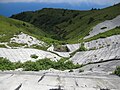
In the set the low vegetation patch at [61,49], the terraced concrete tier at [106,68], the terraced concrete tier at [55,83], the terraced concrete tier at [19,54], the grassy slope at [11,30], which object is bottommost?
the terraced concrete tier at [55,83]

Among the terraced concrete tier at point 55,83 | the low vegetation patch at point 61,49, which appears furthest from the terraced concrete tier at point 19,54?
the terraced concrete tier at point 55,83

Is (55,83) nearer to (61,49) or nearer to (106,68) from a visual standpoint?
(106,68)

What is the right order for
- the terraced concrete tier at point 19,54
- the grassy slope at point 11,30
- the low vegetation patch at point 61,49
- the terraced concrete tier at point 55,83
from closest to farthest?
the terraced concrete tier at point 55,83 → the terraced concrete tier at point 19,54 → the low vegetation patch at point 61,49 → the grassy slope at point 11,30

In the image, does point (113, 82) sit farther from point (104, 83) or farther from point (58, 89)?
point (58, 89)

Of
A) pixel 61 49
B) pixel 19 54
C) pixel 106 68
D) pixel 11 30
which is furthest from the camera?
pixel 11 30

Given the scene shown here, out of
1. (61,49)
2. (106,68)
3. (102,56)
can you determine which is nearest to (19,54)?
(102,56)

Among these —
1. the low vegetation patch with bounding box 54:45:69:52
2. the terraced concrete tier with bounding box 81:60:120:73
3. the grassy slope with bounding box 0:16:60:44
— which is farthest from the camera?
the grassy slope with bounding box 0:16:60:44

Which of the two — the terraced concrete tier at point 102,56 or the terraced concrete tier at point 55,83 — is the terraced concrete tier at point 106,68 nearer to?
the terraced concrete tier at point 102,56

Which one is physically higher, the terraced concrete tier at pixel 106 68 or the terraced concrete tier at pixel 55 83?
the terraced concrete tier at pixel 106 68

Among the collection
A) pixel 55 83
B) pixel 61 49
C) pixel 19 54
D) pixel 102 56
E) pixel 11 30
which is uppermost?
pixel 11 30

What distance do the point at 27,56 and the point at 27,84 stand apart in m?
24.3

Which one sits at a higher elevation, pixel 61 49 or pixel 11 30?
pixel 11 30

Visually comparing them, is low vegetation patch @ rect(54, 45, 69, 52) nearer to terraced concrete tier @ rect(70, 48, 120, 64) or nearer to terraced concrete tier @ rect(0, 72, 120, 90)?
terraced concrete tier @ rect(70, 48, 120, 64)

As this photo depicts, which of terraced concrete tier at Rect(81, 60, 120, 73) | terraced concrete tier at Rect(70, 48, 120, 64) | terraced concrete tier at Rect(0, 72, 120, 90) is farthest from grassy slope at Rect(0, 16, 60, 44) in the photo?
terraced concrete tier at Rect(0, 72, 120, 90)
